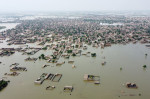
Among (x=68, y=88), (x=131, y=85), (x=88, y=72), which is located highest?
(x=88, y=72)

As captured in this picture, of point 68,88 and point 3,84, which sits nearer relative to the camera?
point 68,88

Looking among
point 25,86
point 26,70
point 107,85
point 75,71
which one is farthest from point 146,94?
point 26,70

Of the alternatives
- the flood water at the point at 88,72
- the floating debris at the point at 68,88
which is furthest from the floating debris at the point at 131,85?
the floating debris at the point at 68,88

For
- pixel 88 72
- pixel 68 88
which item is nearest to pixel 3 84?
pixel 68 88

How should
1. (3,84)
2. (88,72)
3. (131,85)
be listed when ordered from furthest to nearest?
(88,72) → (3,84) → (131,85)

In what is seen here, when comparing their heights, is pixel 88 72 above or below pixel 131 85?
above

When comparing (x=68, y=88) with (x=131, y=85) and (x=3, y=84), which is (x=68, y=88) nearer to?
(x=131, y=85)

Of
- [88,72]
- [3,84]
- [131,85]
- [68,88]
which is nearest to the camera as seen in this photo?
[68,88]

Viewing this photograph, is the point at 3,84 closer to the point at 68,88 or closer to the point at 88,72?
the point at 68,88

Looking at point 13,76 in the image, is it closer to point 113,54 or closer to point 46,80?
point 46,80
